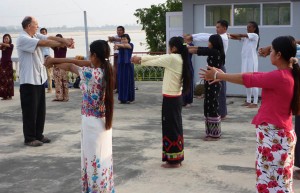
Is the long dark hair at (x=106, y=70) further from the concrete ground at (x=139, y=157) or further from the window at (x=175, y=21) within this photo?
the window at (x=175, y=21)

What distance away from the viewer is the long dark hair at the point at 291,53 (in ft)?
13.9

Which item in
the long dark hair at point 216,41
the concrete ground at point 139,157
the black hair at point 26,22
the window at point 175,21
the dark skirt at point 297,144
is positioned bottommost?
the concrete ground at point 139,157

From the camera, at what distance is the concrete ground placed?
19.2 feet

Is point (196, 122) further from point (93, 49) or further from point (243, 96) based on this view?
point (93, 49)

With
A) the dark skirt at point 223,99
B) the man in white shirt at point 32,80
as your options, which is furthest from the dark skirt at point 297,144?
the man in white shirt at point 32,80

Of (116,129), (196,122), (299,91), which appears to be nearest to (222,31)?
(196,122)

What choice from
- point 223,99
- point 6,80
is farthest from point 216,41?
point 6,80

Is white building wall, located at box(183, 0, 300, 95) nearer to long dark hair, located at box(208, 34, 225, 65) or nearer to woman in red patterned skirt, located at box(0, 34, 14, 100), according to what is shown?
woman in red patterned skirt, located at box(0, 34, 14, 100)

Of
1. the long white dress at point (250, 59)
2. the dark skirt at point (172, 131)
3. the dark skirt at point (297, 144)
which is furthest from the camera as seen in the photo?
the long white dress at point (250, 59)

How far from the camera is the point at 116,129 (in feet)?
29.1

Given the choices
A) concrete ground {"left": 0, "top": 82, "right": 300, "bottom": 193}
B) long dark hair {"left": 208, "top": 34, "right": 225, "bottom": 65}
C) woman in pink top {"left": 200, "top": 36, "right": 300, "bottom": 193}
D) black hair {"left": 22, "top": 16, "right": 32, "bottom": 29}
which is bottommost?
concrete ground {"left": 0, "top": 82, "right": 300, "bottom": 193}

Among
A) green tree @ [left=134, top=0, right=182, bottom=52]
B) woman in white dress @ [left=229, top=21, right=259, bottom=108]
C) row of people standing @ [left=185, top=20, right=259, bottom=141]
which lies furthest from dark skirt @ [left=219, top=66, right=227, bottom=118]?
green tree @ [left=134, top=0, right=182, bottom=52]

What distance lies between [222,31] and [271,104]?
484cm

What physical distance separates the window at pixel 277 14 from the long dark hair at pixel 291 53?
8.01 metres
